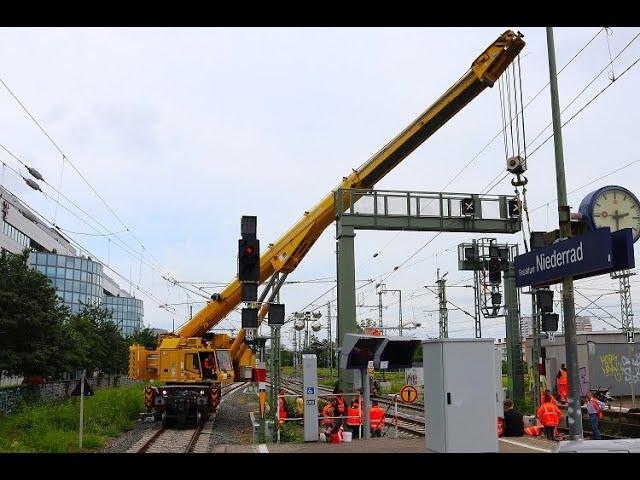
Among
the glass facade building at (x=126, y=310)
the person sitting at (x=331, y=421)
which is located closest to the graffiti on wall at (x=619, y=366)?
the person sitting at (x=331, y=421)

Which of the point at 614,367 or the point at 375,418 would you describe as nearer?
the point at 375,418

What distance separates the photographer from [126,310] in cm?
12812

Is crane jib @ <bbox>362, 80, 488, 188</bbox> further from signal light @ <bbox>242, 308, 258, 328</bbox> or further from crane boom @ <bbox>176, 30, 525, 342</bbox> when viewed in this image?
signal light @ <bbox>242, 308, 258, 328</bbox>

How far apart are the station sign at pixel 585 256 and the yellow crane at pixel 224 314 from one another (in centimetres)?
1221

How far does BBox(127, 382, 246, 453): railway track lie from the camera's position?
17.2 metres

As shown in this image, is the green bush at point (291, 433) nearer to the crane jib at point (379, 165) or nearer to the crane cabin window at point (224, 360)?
the crane cabin window at point (224, 360)

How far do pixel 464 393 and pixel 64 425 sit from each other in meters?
14.5

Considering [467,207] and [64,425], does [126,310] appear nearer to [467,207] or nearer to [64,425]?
[64,425]

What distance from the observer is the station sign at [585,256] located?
8.24m

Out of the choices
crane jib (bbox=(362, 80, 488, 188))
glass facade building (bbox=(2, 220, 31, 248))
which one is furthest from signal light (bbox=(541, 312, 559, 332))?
glass facade building (bbox=(2, 220, 31, 248))

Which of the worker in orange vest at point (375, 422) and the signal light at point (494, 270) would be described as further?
the signal light at point (494, 270)

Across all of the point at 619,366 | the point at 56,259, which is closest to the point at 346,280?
the point at 619,366
